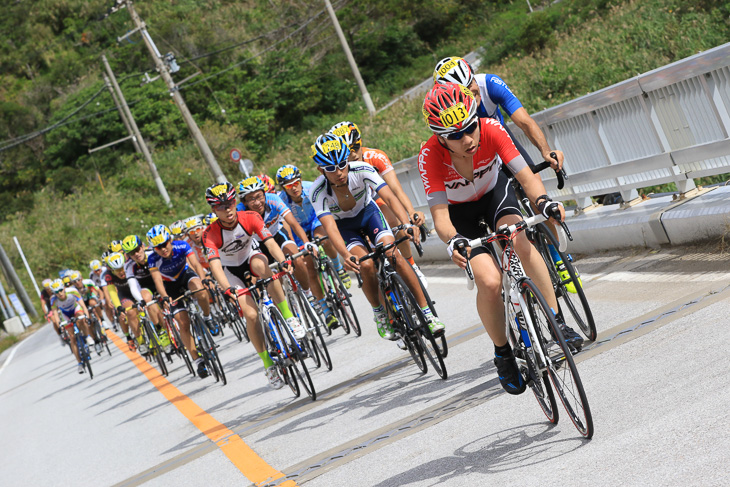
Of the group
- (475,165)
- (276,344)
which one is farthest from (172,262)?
(475,165)

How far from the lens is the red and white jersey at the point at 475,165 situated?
18.4ft

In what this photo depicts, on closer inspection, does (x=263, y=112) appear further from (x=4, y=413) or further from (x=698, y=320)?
(x=698, y=320)

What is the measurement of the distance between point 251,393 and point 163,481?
315cm

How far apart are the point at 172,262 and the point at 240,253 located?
3.23 m

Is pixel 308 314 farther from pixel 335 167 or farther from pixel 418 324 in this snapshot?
pixel 418 324

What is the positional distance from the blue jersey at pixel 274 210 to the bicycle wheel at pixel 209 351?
5.35ft

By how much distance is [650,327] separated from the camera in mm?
6598

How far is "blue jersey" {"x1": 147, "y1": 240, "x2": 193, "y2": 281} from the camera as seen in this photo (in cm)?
1305

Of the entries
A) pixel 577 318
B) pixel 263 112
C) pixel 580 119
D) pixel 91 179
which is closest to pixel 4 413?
pixel 580 119

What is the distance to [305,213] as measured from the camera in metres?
12.5

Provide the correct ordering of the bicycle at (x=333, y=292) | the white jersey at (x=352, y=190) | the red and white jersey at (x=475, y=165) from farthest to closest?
the bicycle at (x=333, y=292), the white jersey at (x=352, y=190), the red and white jersey at (x=475, y=165)

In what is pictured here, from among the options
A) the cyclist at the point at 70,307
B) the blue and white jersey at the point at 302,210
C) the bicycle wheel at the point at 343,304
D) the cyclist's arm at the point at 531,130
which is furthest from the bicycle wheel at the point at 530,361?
the cyclist at the point at 70,307

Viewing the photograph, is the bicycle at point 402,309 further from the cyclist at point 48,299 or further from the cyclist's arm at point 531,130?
the cyclist at point 48,299

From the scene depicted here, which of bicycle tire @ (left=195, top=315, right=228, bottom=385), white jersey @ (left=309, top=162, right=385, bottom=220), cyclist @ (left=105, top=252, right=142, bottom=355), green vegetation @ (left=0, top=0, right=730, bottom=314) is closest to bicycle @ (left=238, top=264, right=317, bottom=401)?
white jersey @ (left=309, top=162, right=385, bottom=220)
